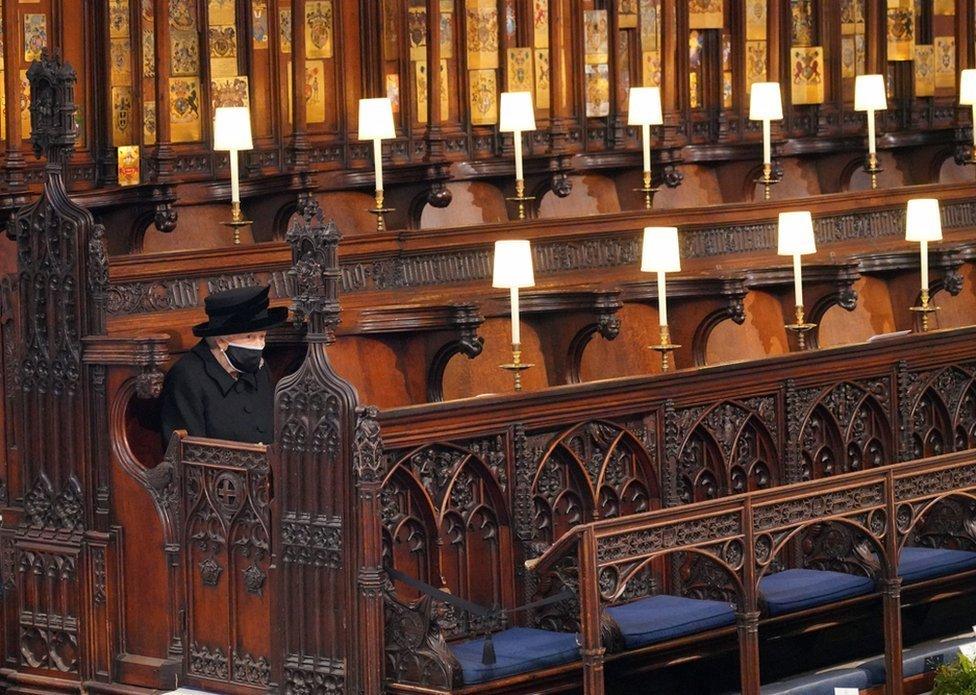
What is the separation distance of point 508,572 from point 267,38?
444cm

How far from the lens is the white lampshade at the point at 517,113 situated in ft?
37.0

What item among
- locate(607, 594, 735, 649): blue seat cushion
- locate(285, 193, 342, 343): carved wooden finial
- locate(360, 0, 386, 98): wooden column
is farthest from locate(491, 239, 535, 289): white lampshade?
locate(360, 0, 386, 98): wooden column

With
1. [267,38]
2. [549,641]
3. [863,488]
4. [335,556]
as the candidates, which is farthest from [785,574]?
[267,38]

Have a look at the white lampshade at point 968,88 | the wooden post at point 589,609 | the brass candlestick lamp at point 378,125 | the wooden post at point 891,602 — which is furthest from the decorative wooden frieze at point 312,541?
the white lampshade at point 968,88

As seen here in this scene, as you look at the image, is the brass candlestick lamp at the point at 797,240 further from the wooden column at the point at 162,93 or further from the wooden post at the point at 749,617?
the wooden post at the point at 749,617

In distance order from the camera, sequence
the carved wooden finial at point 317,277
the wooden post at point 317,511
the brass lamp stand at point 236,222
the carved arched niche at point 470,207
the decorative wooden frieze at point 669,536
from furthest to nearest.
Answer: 1. the carved arched niche at point 470,207
2. the brass lamp stand at point 236,222
3. the carved wooden finial at point 317,277
4. the wooden post at point 317,511
5. the decorative wooden frieze at point 669,536

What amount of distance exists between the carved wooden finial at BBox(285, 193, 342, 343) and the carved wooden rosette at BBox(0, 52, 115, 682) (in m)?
0.95

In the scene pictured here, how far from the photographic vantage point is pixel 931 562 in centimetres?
824

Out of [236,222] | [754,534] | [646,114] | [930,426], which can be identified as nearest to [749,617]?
[754,534]

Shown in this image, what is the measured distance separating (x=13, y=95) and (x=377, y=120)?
1.68 metres

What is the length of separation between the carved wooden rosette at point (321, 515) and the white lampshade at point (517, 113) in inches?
161

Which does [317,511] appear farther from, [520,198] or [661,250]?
[520,198]

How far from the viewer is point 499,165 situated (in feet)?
39.3

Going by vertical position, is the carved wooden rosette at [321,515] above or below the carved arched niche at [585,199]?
→ below
